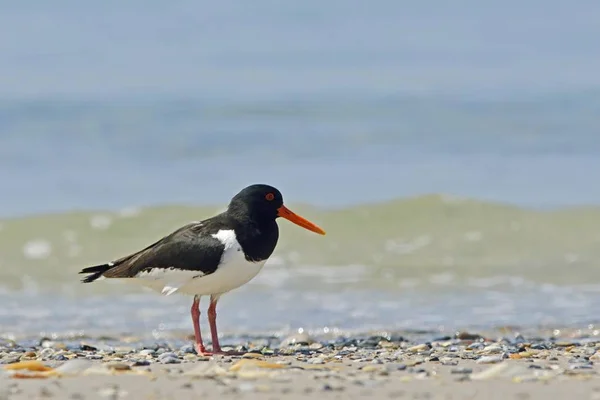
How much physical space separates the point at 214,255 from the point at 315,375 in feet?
5.00

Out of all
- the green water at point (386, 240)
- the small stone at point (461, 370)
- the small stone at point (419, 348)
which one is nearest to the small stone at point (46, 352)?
the small stone at point (419, 348)

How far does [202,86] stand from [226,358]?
22979 millimetres

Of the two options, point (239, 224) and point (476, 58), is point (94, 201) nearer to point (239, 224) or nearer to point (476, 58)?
point (239, 224)

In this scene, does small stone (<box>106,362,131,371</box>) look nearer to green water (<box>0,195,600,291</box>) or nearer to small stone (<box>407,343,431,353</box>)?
small stone (<box>407,343,431,353</box>)

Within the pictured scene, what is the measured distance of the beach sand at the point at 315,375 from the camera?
16.0 ft

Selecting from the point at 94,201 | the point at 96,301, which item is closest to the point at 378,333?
the point at 96,301

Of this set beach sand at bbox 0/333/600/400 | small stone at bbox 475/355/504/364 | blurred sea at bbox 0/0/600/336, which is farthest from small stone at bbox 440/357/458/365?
blurred sea at bbox 0/0/600/336

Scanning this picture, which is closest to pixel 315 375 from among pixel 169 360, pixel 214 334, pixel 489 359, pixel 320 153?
pixel 169 360

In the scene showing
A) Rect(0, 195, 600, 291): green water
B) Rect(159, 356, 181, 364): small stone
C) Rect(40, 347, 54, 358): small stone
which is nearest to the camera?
Rect(159, 356, 181, 364): small stone

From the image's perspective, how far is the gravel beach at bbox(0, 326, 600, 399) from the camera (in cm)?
490

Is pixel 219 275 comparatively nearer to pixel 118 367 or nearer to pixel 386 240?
pixel 118 367

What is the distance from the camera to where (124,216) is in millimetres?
15430

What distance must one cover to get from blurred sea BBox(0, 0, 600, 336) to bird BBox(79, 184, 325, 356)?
240 centimetres

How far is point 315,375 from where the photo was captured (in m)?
5.38
